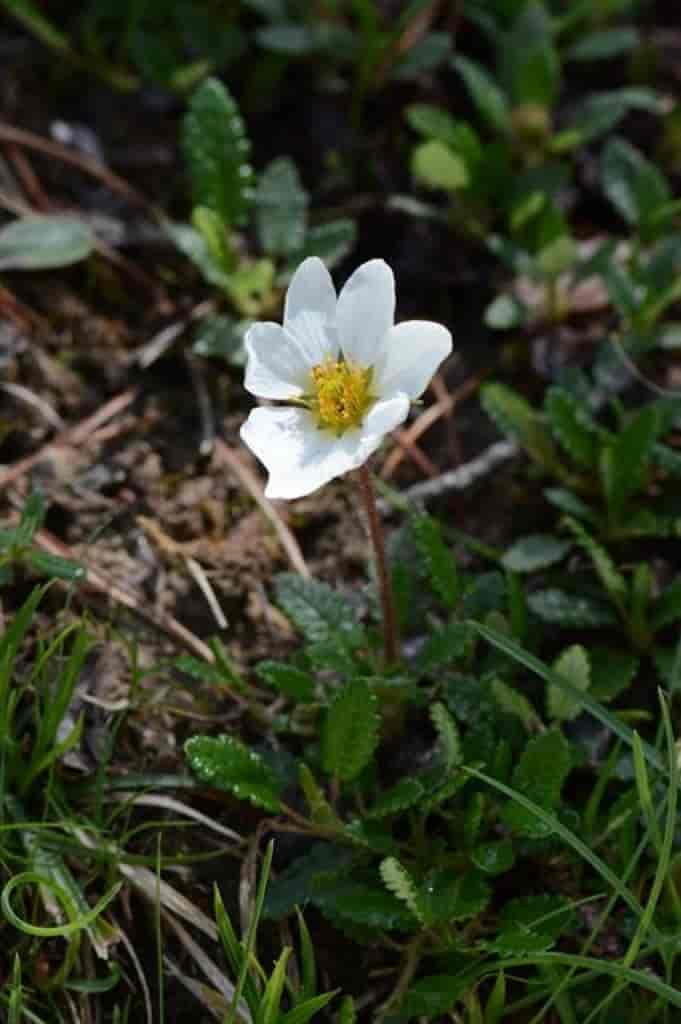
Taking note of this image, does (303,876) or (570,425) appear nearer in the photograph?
(303,876)

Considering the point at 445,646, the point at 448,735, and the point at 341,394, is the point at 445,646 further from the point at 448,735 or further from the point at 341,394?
the point at 341,394

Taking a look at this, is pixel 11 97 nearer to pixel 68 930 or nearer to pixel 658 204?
pixel 658 204

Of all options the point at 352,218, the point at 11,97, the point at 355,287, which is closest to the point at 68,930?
the point at 355,287

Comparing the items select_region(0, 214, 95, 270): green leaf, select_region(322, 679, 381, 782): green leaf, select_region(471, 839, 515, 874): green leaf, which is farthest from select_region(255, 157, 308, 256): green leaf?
select_region(471, 839, 515, 874): green leaf

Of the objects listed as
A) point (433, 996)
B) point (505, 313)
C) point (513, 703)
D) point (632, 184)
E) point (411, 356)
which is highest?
point (411, 356)

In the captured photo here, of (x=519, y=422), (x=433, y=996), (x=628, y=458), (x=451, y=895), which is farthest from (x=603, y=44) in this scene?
(x=433, y=996)

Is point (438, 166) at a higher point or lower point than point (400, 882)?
higher
